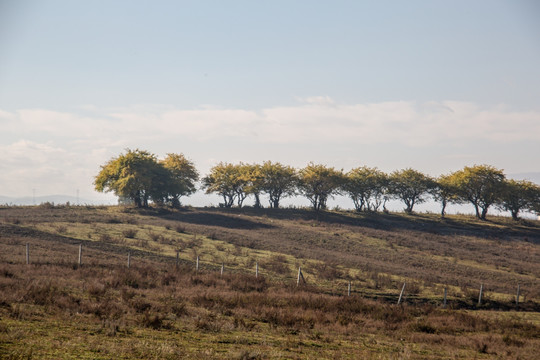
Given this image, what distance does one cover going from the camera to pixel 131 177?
89.2 m

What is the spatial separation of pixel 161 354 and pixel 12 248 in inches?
1280

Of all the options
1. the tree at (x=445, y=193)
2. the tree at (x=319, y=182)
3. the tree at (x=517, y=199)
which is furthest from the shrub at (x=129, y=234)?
the tree at (x=517, y=199)

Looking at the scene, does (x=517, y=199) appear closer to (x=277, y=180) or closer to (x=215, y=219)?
(x=277, y=180)

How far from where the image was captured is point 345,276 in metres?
44.0

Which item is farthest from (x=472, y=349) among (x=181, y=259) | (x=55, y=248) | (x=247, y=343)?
(x=55, y=248)

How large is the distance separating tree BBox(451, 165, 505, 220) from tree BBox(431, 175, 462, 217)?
112 cm

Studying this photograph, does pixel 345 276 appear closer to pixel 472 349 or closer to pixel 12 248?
pixel 472 349

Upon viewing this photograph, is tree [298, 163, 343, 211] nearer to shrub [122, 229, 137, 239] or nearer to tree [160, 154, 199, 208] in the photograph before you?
tree [160, 154, 199, 208]

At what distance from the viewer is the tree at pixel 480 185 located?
116125mm

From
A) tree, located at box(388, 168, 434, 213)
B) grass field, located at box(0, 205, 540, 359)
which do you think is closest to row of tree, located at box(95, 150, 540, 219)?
tree, located at box(388, 168, 434, 213)

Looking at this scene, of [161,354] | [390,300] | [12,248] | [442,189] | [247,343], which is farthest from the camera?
[442,189]

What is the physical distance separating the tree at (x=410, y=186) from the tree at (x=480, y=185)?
7.61 meters

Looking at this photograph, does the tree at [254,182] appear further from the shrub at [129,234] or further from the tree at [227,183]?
the shrub at [129,234]

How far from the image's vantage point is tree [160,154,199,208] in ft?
332
